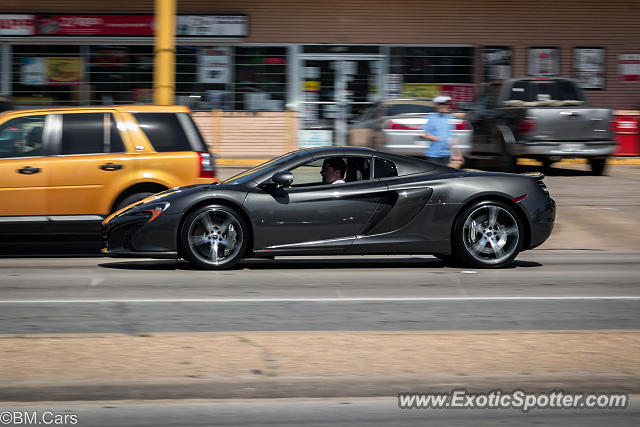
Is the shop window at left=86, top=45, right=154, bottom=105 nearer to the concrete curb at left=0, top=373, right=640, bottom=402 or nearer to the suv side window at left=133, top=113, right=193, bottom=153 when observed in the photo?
the suv side window at left=133, top=113, right=193, bottom=153

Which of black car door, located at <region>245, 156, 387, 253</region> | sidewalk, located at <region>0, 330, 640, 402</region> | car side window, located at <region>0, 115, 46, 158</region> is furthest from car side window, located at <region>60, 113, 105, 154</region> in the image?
sidewalk, located at <region>0, 330, 640, 402</region>

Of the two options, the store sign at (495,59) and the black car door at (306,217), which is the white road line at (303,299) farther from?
the store sign at (495,59)

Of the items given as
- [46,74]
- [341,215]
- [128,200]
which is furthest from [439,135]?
[46,74]

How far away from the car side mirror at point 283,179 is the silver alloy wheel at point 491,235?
188 centimetres

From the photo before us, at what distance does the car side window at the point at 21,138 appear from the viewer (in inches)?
421

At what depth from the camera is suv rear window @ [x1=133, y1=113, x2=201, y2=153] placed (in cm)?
1088

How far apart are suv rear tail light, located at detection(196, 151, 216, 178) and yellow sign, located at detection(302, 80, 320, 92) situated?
13.3m

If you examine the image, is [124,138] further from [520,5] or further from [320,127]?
[520,5]

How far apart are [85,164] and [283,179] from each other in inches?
102

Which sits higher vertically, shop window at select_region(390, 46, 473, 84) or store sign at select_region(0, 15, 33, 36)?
store sign at select_region(0, 15, 33, 36)

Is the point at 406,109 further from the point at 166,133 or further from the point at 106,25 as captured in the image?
the point at 106,25

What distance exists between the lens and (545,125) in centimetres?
1744

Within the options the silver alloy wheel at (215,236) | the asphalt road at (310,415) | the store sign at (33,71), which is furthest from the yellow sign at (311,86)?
the asphalt road at (310,415)

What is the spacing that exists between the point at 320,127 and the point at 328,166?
14.3 meters
